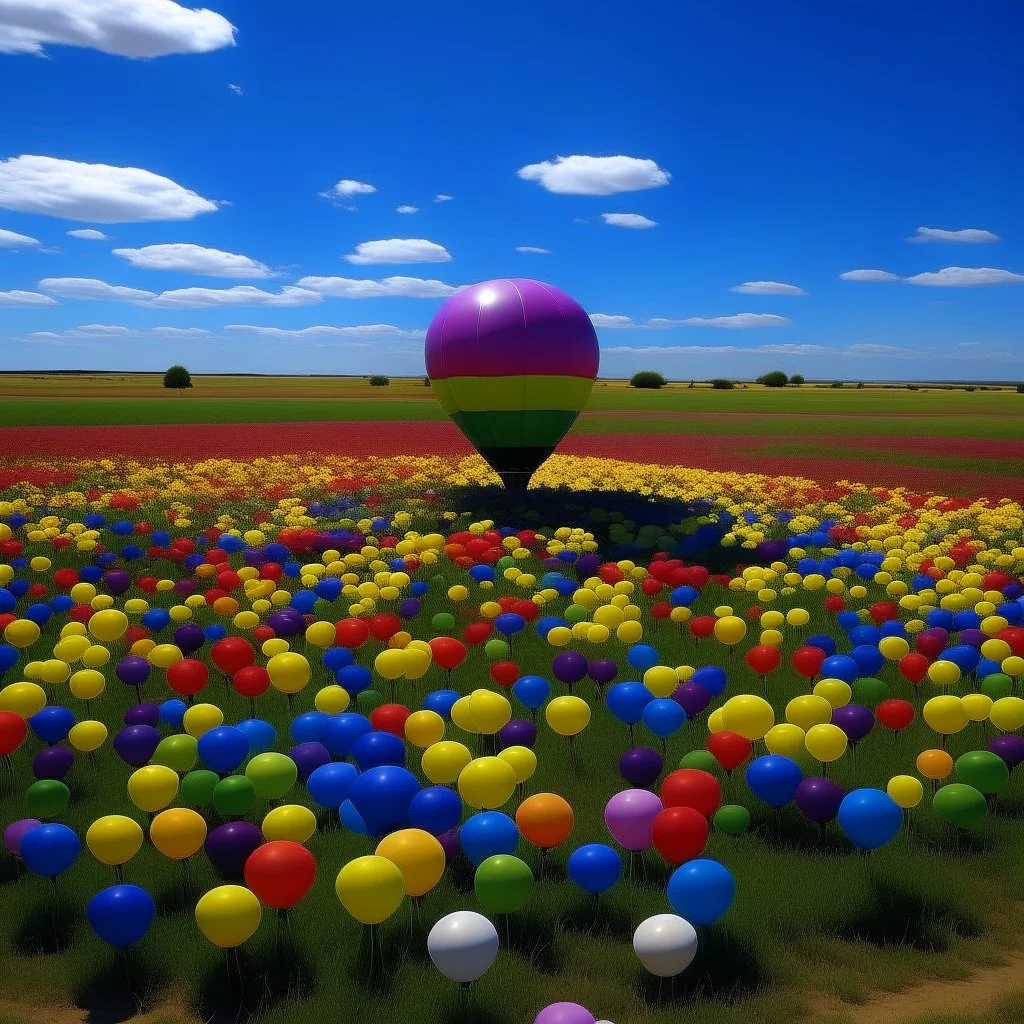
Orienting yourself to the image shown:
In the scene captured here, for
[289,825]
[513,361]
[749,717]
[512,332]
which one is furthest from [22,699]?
[512,332]

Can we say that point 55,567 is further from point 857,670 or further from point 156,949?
point 857,670

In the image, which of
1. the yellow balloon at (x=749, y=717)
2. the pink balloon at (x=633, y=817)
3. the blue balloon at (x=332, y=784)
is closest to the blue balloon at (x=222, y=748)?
the blue balloon at (x=332, y=784)

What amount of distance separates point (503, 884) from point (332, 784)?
1837 millimetres

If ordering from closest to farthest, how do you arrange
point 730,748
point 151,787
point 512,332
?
point 151,787 < point 730,748 < point 512,332

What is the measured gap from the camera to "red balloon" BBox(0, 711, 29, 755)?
745 centimetres

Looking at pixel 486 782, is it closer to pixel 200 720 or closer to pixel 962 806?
pixel 200 720

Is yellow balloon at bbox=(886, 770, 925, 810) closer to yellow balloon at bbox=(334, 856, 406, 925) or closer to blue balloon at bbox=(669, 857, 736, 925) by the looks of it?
blue balloon at bbox=(669, 857, 736, 925)

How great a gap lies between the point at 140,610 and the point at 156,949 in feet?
23.4

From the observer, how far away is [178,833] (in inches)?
232

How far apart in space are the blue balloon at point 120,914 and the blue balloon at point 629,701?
14.2ft

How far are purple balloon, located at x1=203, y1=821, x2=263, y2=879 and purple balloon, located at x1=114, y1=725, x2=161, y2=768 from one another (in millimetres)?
1758

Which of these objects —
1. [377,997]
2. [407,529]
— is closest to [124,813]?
[377,997]

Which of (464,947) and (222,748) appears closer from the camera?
(464,947)

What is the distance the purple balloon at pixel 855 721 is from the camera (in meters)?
7.79
